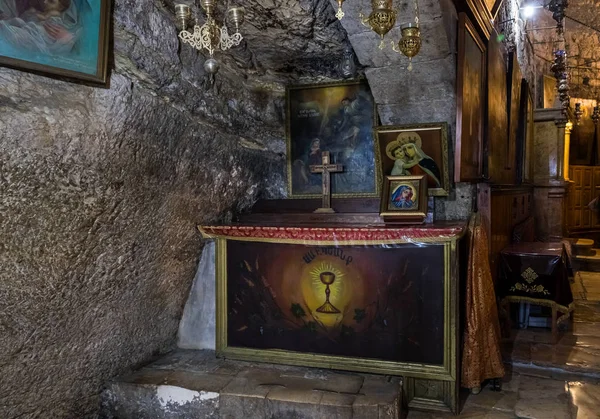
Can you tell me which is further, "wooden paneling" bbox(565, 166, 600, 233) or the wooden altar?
"wooden paneling" bbox(565, 166, 600, 233)

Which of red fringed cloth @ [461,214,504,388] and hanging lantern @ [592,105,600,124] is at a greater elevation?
hanging lantern @ [592,105,600,124]

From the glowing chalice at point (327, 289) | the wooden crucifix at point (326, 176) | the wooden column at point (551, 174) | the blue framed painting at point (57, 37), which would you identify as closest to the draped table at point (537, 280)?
the wooden crucifix at point (326, 176)

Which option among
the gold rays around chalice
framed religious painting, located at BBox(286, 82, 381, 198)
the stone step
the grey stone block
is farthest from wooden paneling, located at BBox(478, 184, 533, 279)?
the grey stone block

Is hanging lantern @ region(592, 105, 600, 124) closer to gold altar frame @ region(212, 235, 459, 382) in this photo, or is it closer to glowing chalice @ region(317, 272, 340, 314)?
gold altar frame @ region(212, 235, 459, 382)

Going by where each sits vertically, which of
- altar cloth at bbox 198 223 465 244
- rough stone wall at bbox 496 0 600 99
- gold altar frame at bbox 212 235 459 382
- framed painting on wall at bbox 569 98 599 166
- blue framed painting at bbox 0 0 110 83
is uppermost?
rough stone wall at bbox 496 0 600 99

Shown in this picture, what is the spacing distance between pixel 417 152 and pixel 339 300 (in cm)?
132

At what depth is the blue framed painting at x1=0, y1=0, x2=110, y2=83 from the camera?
2.18 meters

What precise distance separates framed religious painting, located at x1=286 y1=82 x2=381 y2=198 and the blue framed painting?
7.01 feet

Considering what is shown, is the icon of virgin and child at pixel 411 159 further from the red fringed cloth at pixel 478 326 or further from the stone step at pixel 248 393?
the stone step at pixel 248 393

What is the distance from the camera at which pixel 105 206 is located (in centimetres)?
295

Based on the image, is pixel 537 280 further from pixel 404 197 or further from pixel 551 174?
pixel 551 174

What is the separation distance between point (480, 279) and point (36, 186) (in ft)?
9.30

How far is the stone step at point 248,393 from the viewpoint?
2932mm

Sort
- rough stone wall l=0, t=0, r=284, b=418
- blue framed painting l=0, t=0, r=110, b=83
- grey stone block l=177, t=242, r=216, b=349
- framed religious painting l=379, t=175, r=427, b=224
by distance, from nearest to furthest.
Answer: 1. blue framed painting l=0, t=0, r=110, b=83
2. rough stone wall l=0, t=0, r=284, b=418
3. framed religious painting l=379, t=175, r=427, b=224
4. grey stone block l=177, t=242, r=216, b=349
